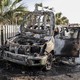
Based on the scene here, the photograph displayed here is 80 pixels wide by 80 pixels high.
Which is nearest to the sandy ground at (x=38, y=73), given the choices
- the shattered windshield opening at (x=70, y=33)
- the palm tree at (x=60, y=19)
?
the shattered windshield opening at (x=70, y=33)

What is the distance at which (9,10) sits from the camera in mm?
Answer: 18469

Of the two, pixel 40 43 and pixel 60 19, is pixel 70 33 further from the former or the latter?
pixel 60 19

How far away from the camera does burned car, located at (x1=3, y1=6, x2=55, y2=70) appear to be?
8898 millimetres

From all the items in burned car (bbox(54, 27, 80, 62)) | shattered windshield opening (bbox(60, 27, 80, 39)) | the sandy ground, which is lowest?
the sandy ground

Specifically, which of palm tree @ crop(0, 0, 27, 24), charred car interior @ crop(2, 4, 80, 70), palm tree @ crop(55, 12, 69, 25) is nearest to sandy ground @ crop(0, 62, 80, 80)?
charred car interior @ crop(2, 4, 80, 70)

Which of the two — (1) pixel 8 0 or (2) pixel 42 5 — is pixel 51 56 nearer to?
(2) pixel 42 5

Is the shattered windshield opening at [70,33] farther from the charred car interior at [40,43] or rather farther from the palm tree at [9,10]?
the palm tree at [9,10]

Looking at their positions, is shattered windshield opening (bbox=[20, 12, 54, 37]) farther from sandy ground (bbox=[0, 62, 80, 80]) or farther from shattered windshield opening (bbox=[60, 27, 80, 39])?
sandy ground (bbox=[0, 62, 80, 80])

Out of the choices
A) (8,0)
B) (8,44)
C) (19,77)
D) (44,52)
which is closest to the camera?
(19,77)

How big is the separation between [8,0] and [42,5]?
8.12m

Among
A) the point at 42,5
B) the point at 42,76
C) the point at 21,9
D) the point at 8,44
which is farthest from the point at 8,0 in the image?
the point at 42,76

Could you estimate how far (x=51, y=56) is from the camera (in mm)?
9625

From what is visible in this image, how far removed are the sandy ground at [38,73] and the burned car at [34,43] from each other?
14.3 inches

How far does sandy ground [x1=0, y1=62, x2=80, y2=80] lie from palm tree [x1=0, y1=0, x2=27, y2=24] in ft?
26.7
